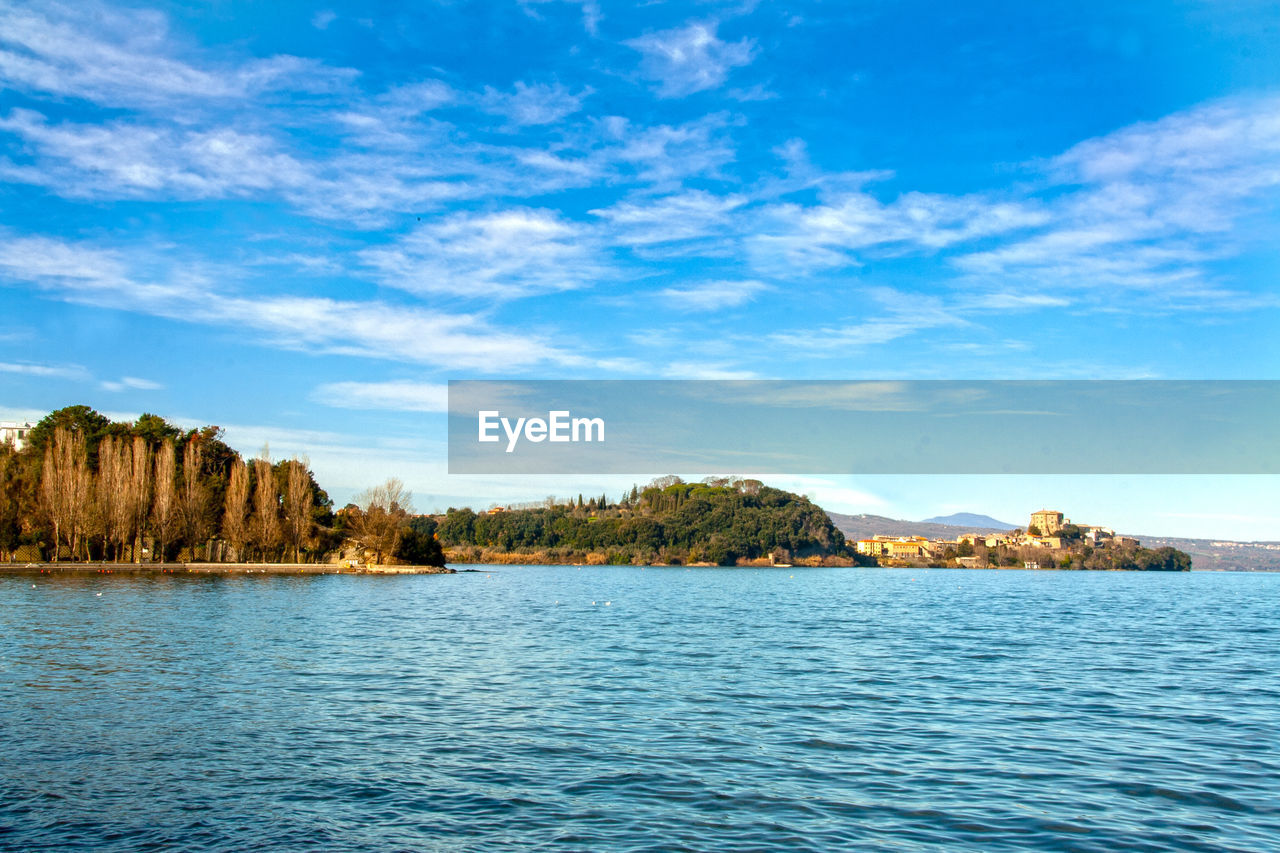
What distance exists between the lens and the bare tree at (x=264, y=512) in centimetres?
9438

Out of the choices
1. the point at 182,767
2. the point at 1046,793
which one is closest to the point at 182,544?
the point at 182,767

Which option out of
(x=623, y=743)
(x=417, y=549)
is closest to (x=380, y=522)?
(x=417, y=549)

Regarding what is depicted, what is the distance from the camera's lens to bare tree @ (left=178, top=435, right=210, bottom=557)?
90.0m

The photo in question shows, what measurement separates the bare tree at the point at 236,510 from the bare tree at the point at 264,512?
1173mm

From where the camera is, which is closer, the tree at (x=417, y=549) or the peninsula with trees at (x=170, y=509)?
the peninsula with trees at (x=170, y=509)

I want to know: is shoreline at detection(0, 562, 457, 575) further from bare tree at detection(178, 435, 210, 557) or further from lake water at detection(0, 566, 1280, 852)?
lake water at detection(0, 566, 1280, 852)

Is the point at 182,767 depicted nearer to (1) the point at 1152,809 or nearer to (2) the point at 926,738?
(2) the point at 926,738

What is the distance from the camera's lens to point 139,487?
85.4 m

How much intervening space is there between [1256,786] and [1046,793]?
3.23 m

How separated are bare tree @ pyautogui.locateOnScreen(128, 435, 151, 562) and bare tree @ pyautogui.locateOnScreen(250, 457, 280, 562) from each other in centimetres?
1040

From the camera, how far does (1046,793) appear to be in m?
11.9

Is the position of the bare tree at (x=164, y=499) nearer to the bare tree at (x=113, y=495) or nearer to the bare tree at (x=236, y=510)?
the bare tree at (x=113, y=495)

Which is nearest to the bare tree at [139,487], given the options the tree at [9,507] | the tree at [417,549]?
the tree at [9,507]

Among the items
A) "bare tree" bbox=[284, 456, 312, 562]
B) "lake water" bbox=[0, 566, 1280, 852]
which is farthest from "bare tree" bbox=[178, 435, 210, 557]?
"lake water" bbox=[0, 566, 1280, 852]
